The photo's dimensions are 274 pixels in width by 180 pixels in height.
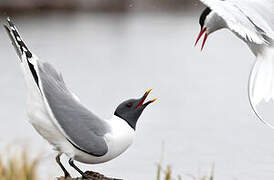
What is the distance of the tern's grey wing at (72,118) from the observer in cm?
208

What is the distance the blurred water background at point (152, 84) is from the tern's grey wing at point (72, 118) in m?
0.18

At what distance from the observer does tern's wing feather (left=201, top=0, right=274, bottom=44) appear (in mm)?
2062

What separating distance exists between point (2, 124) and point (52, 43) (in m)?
3.25

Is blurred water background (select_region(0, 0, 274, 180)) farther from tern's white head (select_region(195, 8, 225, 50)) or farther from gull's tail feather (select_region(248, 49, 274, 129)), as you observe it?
tern's white head (select_region(195, 8, 225, 50))

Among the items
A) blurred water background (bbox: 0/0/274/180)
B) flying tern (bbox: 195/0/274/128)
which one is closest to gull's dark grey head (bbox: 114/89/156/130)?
blurred water background (bbox: 0/0/274/180)

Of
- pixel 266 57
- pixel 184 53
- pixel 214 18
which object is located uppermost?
pixel 214 18

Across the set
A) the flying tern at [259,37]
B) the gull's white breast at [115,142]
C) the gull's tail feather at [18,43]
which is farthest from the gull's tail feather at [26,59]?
the flying tern at [259,37]

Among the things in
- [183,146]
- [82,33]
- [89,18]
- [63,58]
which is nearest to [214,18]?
[183,146]

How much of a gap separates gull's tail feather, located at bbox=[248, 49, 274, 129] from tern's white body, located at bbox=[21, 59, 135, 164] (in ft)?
1.75

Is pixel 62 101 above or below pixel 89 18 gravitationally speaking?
above

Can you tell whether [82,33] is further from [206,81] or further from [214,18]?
[214,18]

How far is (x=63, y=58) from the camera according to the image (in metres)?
5.87

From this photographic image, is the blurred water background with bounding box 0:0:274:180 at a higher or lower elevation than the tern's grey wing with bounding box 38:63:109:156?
lower

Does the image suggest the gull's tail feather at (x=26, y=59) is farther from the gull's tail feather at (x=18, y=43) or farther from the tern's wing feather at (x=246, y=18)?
the tern's wing feather at (x=246, y=18)
